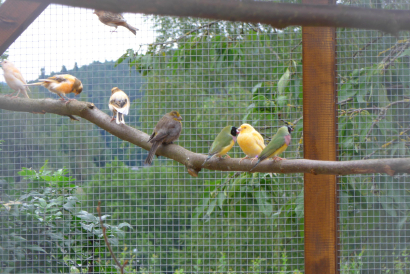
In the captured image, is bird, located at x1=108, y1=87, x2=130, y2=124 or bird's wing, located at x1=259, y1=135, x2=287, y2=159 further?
bird, located at x1=108, y1=87, x2=130, y2=124

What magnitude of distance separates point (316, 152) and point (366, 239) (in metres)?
1.29

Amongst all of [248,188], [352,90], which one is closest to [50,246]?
[248,188]

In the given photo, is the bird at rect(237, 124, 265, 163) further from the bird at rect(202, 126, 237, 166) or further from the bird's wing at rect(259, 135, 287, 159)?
the bird's wing at rect(259, 135, 287, 159)

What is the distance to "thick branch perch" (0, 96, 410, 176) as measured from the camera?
1.06m

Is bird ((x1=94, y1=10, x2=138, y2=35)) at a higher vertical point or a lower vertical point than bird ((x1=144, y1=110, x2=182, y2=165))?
higher

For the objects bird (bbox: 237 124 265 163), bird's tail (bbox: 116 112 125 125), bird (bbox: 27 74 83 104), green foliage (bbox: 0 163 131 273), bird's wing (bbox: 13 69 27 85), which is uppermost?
bird's wing (bbox: 13 69 27 85)

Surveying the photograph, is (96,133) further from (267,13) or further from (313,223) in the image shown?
(267,13)

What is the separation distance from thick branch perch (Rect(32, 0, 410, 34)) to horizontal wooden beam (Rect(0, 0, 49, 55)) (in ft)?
3.30

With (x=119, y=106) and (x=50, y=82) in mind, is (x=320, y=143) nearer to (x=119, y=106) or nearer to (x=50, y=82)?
(x=119, y=106)

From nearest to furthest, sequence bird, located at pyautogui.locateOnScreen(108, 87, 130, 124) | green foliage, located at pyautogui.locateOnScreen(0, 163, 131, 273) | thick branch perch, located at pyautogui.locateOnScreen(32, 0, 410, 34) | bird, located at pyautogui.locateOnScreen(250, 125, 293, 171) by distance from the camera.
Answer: thick branch perch, located at pyautogui.locateOnScreen(32, 0, 410, 34) < bird, located at pyautogui.locateOnScreen(250, 125, 293, 171) < bird, located at pyautogui.locateOnScreen(108, 87, 130, 124) < green foliage, located at pyautogui.locateOnScreen(0, 163, 131, 273)

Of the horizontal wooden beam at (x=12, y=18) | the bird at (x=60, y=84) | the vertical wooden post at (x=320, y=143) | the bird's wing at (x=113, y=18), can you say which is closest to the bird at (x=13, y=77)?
the bird at (x=60, y=84)

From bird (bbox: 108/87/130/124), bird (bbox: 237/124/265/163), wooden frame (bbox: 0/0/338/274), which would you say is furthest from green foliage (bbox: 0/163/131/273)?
wooden frame (bbox: 0/0/338/274)

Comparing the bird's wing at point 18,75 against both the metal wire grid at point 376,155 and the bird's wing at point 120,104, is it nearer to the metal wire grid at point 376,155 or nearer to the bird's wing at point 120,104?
the bird's wing at point 120,104

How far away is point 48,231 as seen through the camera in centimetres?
247
